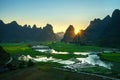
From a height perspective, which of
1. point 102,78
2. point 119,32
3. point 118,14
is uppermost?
point 118,14

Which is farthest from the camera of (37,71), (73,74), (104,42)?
(104,42)

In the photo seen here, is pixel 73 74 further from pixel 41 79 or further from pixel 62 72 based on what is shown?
pixel 41 79

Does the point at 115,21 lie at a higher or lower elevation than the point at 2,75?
higher

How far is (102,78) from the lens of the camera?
40.7 m

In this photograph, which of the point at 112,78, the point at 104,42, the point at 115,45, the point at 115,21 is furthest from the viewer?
the point at 115,21

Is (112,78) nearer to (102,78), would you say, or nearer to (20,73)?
(102,78)

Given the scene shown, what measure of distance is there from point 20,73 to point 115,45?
109 metres

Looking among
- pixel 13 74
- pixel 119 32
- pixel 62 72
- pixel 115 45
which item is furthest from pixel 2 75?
pixel 119 32

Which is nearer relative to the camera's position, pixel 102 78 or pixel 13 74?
pixel 102 78

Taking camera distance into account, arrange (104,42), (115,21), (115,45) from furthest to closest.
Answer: (115,21) → (104,42) → (115,45)

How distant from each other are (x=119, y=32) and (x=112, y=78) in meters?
127

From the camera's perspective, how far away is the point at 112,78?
40250 mm

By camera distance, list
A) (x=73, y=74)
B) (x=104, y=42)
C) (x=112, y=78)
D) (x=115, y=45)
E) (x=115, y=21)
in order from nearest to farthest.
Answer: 1. (x=112, y=78)
2. (x=73, y=74)
3. (x=115, y=45)
4. (x=104, y=42)
5. (x=115, y=21)

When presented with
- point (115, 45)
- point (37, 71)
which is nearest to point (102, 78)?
point (37, 71)
